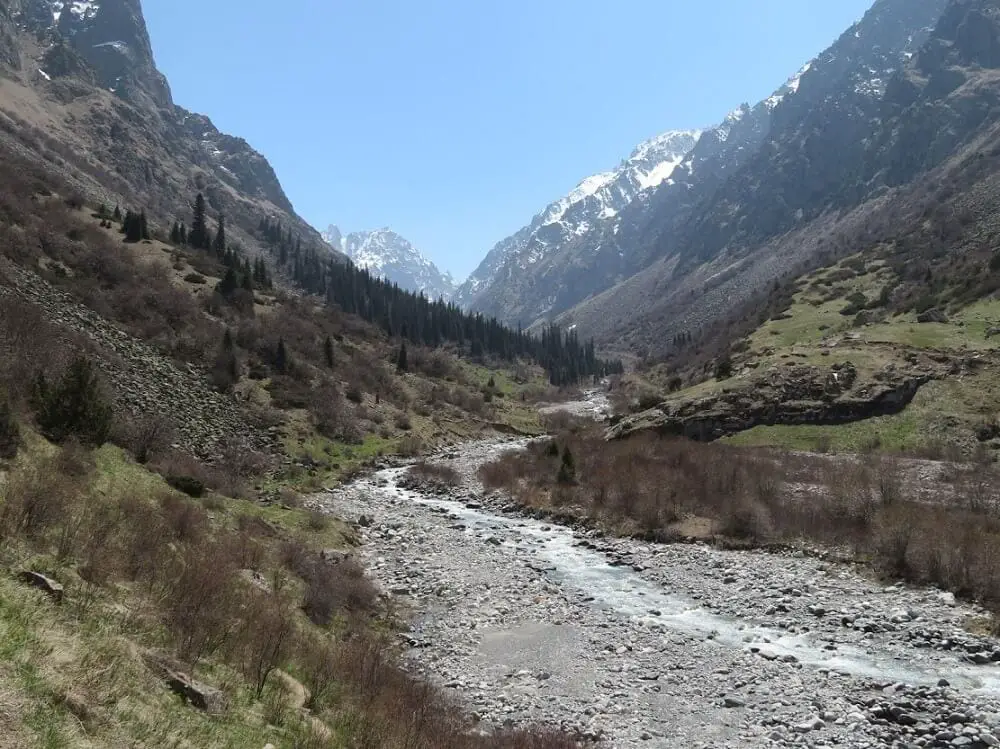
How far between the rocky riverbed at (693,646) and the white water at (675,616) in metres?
0.07

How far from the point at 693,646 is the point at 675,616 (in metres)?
2.58

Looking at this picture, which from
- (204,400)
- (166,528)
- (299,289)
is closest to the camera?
(166,528)

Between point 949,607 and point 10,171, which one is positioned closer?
point 949,607

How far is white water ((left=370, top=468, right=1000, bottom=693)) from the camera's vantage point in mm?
15023

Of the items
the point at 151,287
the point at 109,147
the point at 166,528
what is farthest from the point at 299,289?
the point at 166,528

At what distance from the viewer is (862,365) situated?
150 ft

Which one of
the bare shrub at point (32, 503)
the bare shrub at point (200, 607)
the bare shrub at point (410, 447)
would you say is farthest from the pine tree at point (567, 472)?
the bare shrub at point (32, 503)

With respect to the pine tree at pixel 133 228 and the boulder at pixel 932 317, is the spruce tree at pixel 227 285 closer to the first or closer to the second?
the pine tree at pixel 133 228

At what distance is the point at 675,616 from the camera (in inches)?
794

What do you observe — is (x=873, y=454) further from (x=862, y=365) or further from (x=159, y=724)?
(x=159, y=724)

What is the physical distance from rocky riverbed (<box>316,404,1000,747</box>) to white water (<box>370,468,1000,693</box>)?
65mm

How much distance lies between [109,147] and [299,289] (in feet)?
245

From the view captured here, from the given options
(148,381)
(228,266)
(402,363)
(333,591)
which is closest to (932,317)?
(402,363)

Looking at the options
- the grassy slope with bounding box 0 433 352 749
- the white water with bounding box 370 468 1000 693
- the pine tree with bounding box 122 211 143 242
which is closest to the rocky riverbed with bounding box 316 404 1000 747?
the white water with bounding box 370 468 1000 693
